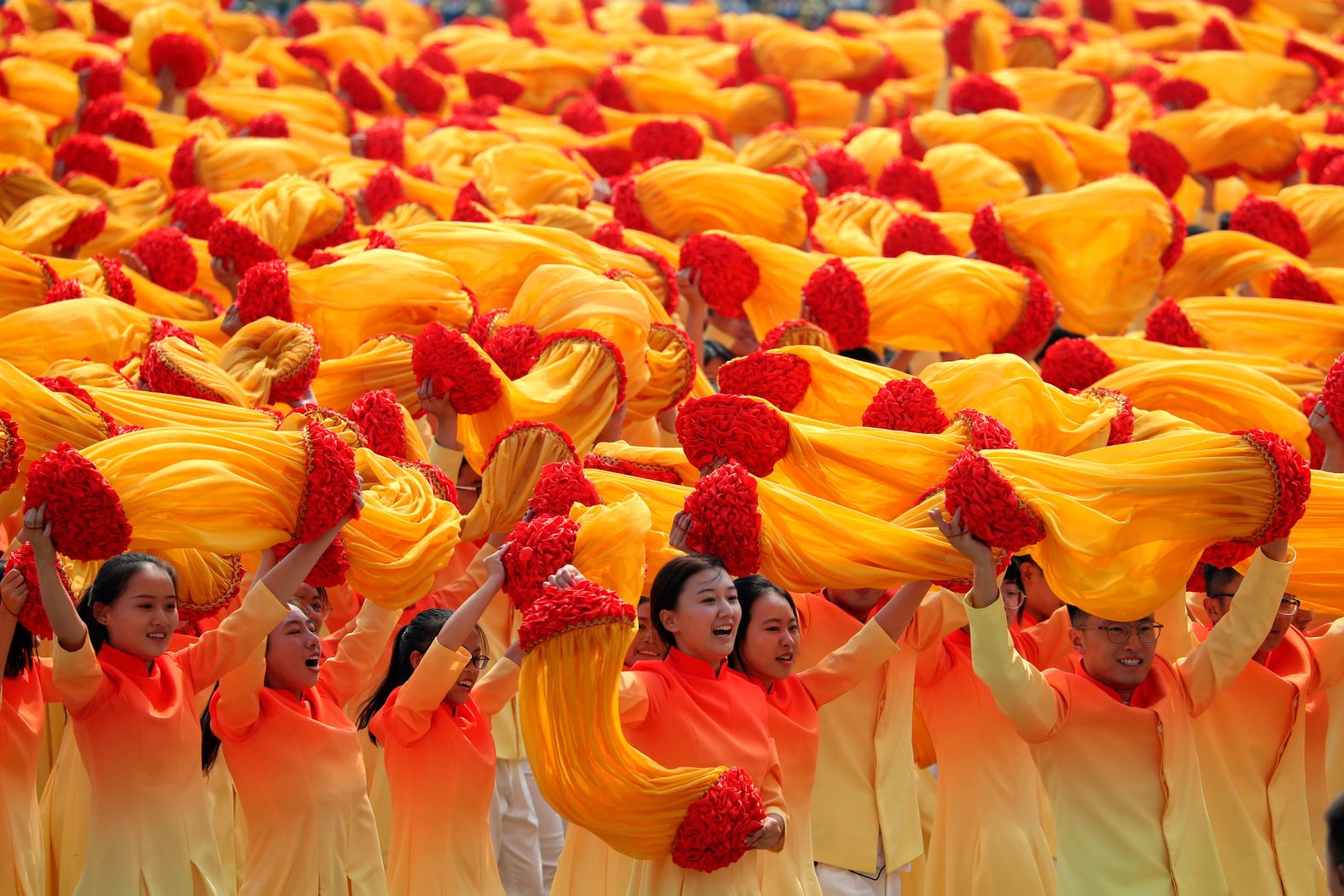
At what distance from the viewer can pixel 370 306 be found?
6.93 m

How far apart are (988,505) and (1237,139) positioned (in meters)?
6.45

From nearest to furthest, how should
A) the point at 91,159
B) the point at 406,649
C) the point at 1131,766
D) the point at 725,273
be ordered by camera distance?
the point at 1131,766 → the point at 406,649 → the point at 725,273 → the point at 91,159

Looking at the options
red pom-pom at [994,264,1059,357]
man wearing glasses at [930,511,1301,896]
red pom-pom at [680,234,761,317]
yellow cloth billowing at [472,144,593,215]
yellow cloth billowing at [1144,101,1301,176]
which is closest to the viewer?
man wearing glasses at [930,511,1301,896]

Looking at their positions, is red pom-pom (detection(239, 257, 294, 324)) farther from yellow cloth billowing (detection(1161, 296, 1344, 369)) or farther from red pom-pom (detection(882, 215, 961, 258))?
yellow cloth billowing (detection(1161, 296, 1344, 369))

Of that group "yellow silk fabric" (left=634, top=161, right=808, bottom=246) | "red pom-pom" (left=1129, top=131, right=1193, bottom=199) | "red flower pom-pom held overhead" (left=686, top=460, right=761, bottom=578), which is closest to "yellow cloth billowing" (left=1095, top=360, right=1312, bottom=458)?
"yellow silk fabric" (left=634, top=161, right=808, bottom=246)

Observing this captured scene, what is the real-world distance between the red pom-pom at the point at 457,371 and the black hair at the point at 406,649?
0.74m

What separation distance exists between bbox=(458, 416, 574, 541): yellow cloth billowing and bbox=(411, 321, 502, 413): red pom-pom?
47 centimetres

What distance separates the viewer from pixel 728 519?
183 inches

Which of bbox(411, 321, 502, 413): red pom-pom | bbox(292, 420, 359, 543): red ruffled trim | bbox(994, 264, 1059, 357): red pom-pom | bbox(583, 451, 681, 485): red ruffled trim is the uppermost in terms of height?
bbox(292, 420, 359, 543): red ruffled trim

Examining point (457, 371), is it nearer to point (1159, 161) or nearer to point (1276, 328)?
point (1276, 328)

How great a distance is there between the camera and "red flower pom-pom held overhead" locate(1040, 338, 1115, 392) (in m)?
6.72

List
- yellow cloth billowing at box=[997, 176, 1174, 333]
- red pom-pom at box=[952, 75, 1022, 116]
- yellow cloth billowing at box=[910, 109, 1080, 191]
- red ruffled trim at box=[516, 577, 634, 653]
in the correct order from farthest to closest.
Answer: red pom-pom at box=[952, 75, 1022, 116] → yellow cloth billowing at box=[910, 109, 1080, 191] → yellow cloth billowing at box=[997, 176, 1174, 333] → red ruffled trim at box=[516, 577, 634, 653]

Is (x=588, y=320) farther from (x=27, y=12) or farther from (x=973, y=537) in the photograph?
(x=27, y=12)

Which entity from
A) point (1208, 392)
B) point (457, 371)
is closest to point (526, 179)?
point (457, 371)
